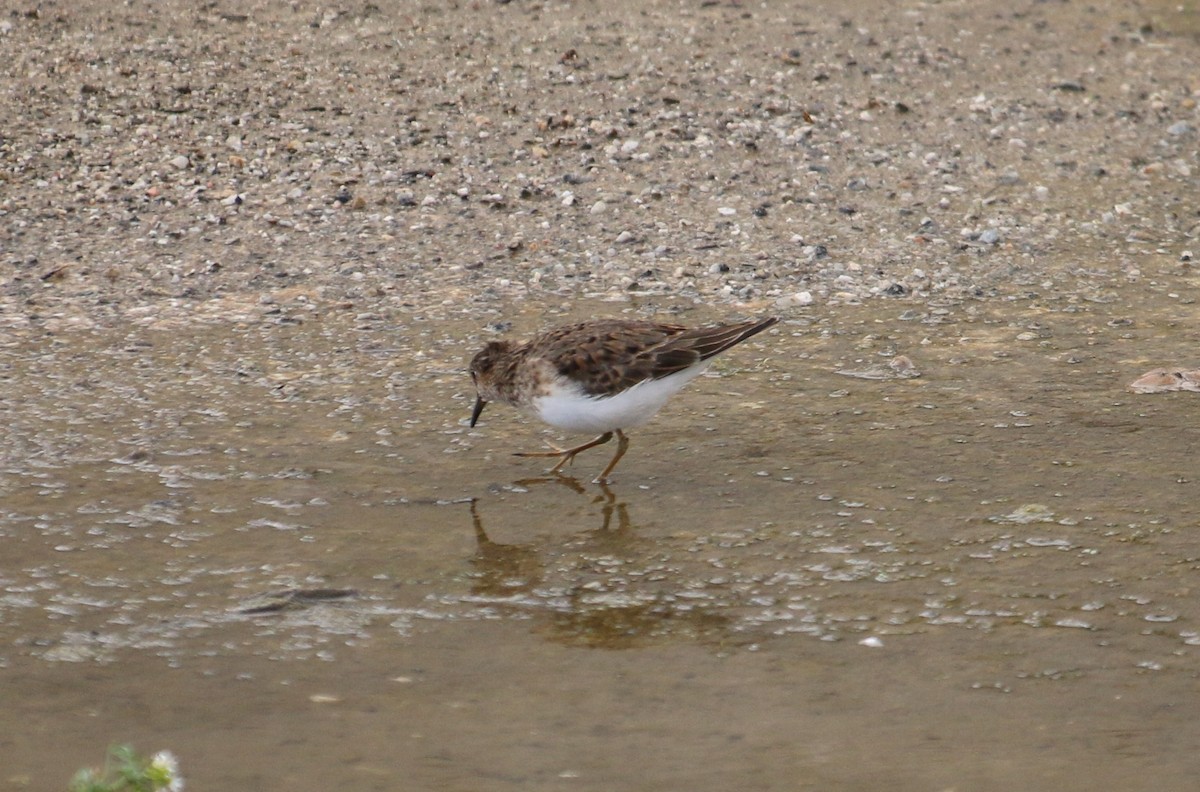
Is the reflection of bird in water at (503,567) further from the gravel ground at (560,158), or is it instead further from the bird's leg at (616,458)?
the gravel ground at (560,158)

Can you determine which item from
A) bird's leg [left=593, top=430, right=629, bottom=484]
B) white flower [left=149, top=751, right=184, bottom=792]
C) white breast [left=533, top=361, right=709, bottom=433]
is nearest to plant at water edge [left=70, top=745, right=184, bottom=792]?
white flower [left=149, top=751, right=184, bottom=792]

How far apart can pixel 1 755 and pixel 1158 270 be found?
752 centimetres

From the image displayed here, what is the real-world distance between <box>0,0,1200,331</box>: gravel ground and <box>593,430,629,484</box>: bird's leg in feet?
6.76

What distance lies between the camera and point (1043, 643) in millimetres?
5352

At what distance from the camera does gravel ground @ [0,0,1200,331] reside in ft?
30.4

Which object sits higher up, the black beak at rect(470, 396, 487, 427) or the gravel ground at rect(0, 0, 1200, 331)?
the gravel ground at rect(0, 0, 1200, 331)

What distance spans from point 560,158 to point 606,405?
4.46 metres

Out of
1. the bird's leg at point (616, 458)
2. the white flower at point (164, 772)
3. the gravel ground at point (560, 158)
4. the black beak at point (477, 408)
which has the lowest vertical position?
the bird's leg at point (616, 458)

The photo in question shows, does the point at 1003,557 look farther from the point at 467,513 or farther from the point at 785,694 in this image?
the point at 467,513

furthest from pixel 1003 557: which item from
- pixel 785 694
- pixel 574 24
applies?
pixel 574 24

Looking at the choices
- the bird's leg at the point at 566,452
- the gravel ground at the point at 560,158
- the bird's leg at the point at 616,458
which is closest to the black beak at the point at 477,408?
the bird's leg at the point at 566,452

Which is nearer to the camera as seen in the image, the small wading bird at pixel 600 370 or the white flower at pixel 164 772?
the white flower at pixel 164 772

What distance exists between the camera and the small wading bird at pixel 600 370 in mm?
6664

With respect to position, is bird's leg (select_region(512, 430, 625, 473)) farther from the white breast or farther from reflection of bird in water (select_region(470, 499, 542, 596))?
reflection of bird in water (select_region(470, 499, 542, 596))
